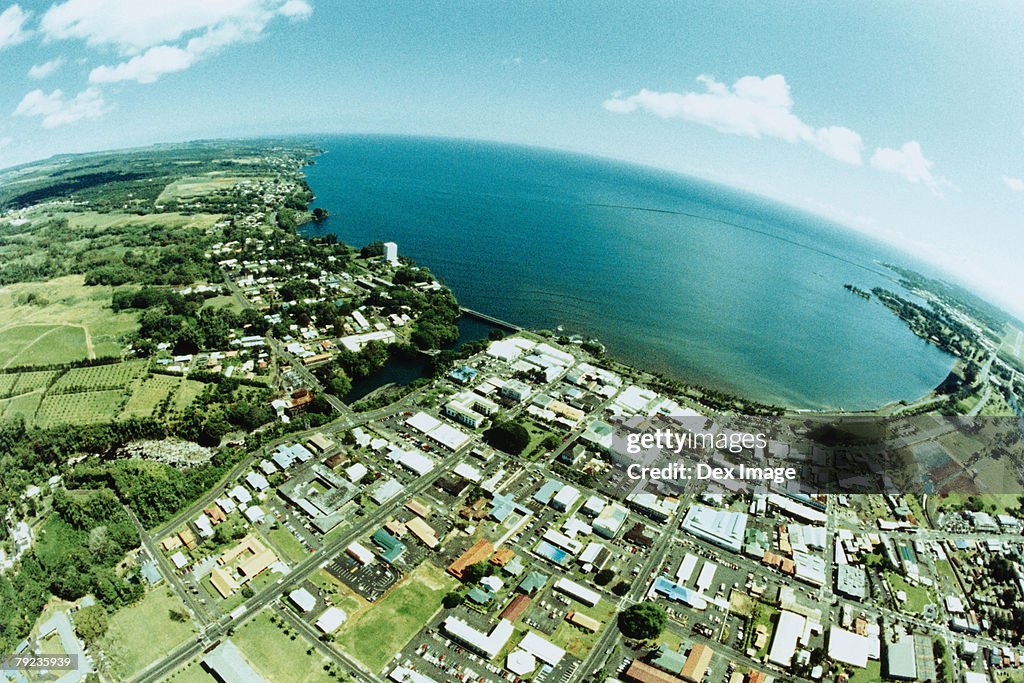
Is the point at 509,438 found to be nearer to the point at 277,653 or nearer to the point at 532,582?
the point at 532,582

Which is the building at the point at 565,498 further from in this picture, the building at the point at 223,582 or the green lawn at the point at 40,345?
the green lawn at the point at 40,345

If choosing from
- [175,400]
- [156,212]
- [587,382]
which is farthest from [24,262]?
[587,382]

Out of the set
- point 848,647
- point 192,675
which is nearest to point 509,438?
point 192,675

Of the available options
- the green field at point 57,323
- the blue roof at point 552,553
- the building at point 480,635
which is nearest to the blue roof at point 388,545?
the building at point 480,635

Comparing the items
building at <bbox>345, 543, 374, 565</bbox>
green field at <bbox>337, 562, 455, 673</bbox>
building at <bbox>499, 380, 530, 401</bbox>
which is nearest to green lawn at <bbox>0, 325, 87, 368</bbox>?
building at <bbox>345, 543, 374, 565</bbox>

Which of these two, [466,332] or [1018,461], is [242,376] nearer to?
[466,332]

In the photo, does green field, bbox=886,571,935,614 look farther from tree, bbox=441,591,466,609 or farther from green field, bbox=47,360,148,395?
green field, bbox=47,360,148,395

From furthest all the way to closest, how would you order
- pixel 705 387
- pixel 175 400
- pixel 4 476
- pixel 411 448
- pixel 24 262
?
pixel 24 262 → pixel 705 387 → pixel 175 400 → pixel 411 448 → pixel 4 476
